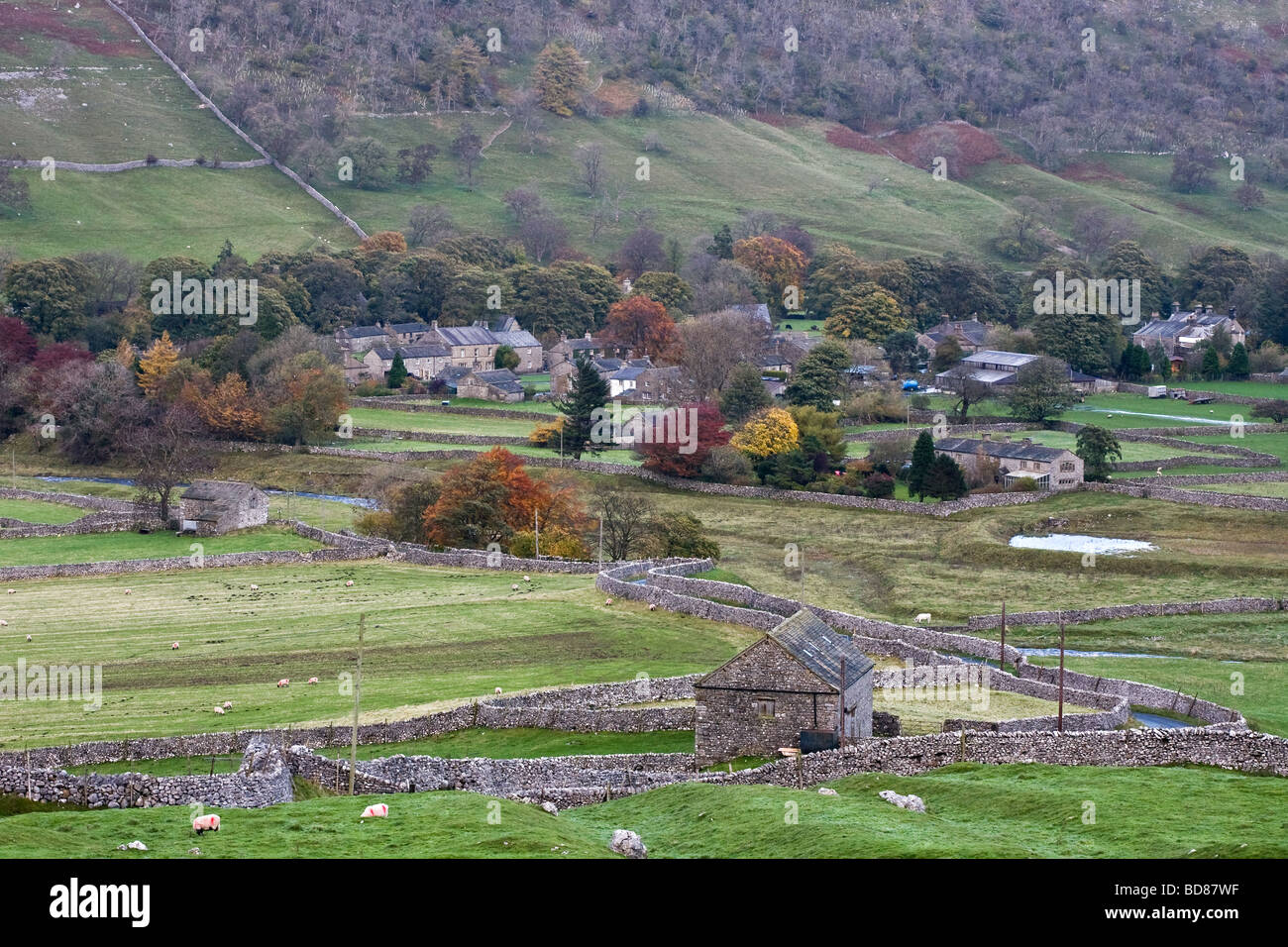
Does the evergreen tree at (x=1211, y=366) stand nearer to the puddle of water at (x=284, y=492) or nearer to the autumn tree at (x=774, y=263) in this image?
the autumn tree at (x=774, y=263)

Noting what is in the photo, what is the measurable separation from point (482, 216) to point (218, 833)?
166 m

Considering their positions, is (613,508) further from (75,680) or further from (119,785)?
(119,785)

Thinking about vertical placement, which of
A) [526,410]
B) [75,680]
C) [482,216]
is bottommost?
[75,680]

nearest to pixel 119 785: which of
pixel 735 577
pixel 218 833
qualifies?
pixel 218 833

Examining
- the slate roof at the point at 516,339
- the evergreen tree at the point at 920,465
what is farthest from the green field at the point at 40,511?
Result: the slate roof at the point at 516,339

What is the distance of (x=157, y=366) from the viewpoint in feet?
409

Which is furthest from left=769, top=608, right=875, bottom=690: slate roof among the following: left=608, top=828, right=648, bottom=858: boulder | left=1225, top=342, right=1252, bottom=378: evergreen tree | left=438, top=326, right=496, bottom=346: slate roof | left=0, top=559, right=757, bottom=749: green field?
left=438, top=326, right=496, bottom=346: slate roof

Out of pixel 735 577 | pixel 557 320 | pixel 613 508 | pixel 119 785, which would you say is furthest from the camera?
pixel 557 320

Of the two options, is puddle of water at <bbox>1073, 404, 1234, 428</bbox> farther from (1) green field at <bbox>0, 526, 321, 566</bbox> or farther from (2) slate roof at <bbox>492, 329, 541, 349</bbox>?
(1) green field at <bbox>0, 526, 321, 566</bbox>

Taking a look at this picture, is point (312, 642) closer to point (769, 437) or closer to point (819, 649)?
point (819, 649)

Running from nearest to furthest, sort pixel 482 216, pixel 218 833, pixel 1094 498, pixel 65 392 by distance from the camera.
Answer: pixel 218 833
pixel 1094 498
pixel 65 392
pixel 482 216

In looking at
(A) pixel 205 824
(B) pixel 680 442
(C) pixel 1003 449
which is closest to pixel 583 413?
(B) pixel 680 442

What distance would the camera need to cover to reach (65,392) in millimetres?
115438

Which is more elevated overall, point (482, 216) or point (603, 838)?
point (482, 216)
